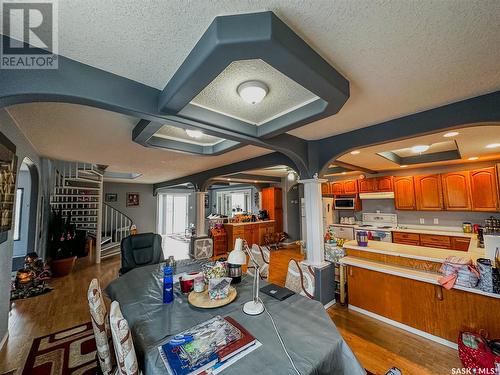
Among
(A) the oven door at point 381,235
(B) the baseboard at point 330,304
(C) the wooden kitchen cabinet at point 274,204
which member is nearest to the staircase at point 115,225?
(C) the wooden kitchen cabinet at point 274,204

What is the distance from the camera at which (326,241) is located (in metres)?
3.46

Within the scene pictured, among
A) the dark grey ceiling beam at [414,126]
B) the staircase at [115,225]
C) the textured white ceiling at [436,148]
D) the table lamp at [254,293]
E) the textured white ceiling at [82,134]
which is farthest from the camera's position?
the staircase at [115,225]

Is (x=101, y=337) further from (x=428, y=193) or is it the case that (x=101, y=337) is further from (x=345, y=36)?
(x=428, y=193)

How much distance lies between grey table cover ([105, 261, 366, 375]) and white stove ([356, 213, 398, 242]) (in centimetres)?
371

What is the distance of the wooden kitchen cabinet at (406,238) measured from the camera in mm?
4203

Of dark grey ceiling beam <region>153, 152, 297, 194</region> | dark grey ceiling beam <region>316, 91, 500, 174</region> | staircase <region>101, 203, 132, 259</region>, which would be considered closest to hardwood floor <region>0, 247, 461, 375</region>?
dark grey ceiling beam <region>316, 91, 500, 174</region>

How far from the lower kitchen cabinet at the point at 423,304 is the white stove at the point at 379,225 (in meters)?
2.00

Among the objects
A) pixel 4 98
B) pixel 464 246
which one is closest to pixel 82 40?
pixel 4 98

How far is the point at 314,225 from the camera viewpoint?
282cm

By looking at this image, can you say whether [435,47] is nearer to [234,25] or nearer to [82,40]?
[234,25]

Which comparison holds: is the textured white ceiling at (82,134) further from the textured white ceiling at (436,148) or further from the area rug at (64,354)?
the textured white ceiling at (436,148)

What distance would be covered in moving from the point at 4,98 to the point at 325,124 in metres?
2.53

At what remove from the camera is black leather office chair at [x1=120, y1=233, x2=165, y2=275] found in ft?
9.49

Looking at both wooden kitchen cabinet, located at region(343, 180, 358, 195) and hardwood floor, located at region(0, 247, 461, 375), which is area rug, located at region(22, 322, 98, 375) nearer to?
hardwood floor, located at region(0, 247, 461, 375)
